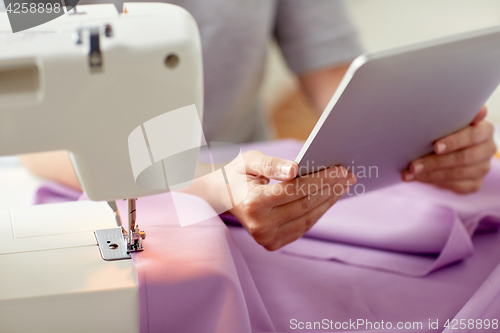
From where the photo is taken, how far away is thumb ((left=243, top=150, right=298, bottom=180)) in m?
0.60

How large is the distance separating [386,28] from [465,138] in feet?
8.90

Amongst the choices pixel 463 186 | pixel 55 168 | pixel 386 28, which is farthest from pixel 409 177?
pixel 386 28

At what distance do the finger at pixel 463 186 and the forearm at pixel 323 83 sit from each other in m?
0.47

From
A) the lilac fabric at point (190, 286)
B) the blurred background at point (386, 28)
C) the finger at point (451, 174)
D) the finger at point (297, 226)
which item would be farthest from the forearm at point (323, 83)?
the blurred background at point (386, 28)

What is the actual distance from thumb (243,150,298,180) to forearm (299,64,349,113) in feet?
2.19

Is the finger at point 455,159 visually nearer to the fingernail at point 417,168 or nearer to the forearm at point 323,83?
the fingernail at point 417,168

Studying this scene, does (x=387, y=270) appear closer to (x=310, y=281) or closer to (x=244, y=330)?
(x=310, y=281)

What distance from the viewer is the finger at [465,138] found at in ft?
2.59

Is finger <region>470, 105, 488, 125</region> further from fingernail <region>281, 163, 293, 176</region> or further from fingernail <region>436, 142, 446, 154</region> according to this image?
fingernail <region>281, 163, 293, 176</region>

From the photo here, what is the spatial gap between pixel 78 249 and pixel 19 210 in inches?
5.2

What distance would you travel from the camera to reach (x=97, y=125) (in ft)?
1.64

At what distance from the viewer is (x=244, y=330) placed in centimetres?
54

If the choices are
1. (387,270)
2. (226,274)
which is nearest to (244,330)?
(226,274)

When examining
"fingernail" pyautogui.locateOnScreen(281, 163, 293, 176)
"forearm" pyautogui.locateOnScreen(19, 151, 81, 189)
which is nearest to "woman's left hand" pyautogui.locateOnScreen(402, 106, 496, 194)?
"fingernail" pyautogui.locateOnScreen(281, 163, 293, 176)
